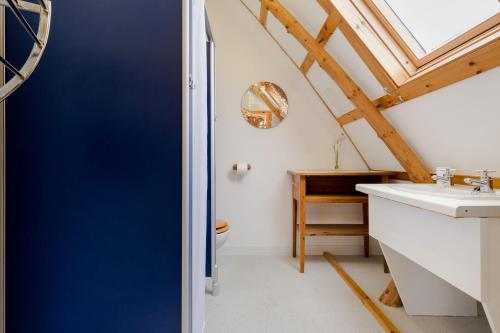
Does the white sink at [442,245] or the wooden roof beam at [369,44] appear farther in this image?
the wooden roof beam at [369,44]

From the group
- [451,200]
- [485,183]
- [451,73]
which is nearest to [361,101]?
[451,73]

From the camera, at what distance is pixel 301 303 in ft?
5.66

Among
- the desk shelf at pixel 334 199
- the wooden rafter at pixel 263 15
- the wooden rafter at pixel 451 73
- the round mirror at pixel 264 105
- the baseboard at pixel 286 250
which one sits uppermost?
the wooden rafter at pixel 263 15

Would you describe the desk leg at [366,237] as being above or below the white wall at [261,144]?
below

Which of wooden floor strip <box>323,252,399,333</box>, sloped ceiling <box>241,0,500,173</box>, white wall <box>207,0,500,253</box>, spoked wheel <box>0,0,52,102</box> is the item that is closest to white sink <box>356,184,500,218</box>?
sloped ceiling <box>241,0,500,173</box>

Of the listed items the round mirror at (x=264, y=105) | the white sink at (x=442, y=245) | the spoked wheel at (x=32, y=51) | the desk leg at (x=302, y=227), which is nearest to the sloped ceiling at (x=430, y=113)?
the white sink at (x=442, y=245)

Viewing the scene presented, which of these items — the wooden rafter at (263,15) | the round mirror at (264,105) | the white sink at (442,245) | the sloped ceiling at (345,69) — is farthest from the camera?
the round mirror at (264,105)

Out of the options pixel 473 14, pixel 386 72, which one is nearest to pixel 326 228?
pixel 386 72

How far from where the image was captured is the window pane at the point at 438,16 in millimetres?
1224

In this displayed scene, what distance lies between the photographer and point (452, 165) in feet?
5.14

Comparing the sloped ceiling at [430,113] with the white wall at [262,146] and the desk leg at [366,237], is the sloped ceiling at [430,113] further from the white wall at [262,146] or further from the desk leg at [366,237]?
the desk leg at [366,237]

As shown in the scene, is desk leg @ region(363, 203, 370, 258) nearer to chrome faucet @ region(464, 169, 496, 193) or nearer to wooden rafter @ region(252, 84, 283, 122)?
wooden rafter @ region(252, 84, 283, 122)

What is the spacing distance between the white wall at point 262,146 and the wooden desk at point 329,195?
17cm

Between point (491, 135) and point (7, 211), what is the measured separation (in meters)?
1.96
